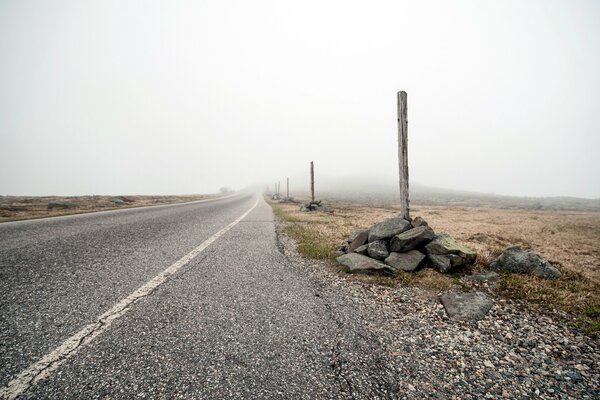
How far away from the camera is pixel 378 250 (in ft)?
22.2

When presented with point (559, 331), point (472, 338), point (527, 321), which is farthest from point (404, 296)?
point (559, 331)

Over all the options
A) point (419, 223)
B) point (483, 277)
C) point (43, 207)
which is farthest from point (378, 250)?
point (43, 207)

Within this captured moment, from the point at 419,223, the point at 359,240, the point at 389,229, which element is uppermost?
the point at 419,223

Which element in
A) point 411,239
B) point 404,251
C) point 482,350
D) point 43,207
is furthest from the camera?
point 43,207

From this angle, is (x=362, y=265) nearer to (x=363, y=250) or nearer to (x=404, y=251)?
(x=363, y=250)

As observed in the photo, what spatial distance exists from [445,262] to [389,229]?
1536 mm

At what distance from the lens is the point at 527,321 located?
405 centimetres

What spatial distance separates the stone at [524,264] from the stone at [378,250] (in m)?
2.52

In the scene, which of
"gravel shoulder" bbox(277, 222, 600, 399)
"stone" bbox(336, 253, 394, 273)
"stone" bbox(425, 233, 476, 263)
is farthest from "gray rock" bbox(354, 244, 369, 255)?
"gravel shoulder" bbox(277, 222, 600, 399)

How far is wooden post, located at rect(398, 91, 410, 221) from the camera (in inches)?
300

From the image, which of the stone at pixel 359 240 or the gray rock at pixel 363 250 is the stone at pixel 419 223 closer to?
the stone at pixel 359 240

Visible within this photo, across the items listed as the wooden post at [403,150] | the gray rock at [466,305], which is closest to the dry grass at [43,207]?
the wooden post at [403,150]

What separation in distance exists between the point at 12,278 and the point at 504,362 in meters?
7.88

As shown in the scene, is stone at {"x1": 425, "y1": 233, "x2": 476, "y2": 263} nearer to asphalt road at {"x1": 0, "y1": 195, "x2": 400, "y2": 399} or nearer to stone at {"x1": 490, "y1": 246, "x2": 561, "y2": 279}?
stone at {"x1": 490, "y1": 246, "x2": 561, "y2": 279}
